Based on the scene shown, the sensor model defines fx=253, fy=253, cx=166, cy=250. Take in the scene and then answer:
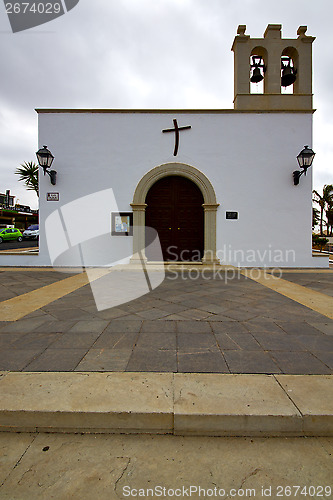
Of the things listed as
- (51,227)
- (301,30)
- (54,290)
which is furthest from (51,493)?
(301,30)

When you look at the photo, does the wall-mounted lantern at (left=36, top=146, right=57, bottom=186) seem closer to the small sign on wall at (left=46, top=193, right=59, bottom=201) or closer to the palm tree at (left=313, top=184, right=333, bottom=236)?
the small sign on wall at (left=46, top=193, right=59, bottom=201)

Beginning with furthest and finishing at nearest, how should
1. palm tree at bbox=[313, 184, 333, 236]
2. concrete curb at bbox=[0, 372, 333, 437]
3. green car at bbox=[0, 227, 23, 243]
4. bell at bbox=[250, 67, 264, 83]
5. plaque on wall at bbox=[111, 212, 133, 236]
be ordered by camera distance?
palm tree at bbox=[313, 184, 333, 236] < green car at bbox=[0, 227, 23, 243] < plaque on wall at bbox=[111, 212, 133, 236] < bell at bbox=[250, 67, 264, 83] < concrete curb at bbox=[0, 372, 333, 437]

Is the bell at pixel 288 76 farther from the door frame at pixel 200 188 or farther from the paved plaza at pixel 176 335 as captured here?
the paved plaza at pixel 176 335

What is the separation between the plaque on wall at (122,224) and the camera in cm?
886

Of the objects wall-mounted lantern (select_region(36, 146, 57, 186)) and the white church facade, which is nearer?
wall-mounted lantern (select_region(36, 146, 57, 186))

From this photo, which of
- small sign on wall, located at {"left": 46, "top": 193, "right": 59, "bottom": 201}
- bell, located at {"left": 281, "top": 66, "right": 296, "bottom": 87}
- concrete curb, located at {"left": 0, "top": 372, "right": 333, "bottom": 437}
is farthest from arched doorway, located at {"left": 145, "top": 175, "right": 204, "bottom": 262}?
concrete curb, located at {"left": 0, "top": 372, "right": 333, "bottom": 437}

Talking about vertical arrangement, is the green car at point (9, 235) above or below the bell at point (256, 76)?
below

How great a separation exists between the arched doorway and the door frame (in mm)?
234

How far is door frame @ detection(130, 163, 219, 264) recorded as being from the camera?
343 inches

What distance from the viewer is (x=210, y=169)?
883 centimetres

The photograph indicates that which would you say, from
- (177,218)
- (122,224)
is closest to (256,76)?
(177,218)

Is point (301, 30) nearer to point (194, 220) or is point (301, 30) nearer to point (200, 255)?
point (194, 220)

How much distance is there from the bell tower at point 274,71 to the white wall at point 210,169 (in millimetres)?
483

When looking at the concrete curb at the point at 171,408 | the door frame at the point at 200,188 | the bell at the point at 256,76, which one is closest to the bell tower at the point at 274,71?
the bell at the point at 256,76
